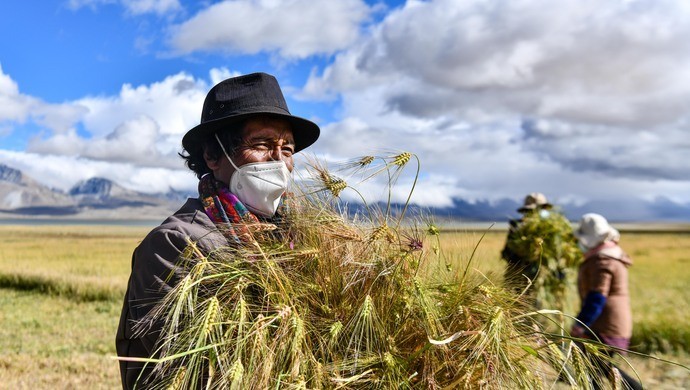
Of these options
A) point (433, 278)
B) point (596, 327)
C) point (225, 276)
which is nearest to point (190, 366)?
point (225, 276)

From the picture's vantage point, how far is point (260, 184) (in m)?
2.73

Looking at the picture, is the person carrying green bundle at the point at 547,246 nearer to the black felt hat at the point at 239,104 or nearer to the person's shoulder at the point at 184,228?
the black felt hat at the point at 239,104

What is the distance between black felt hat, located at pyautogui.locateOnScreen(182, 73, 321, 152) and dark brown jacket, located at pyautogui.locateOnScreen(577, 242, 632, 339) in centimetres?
477

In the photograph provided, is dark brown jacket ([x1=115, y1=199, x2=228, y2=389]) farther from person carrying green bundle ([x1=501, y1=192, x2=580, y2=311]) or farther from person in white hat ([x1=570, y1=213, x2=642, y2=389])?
person carrying green bundle ([x1=501, y1=192, x2=580, y2=311])

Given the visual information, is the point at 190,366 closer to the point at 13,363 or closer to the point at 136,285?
the point at 136,285

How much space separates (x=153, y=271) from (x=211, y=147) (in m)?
0.92

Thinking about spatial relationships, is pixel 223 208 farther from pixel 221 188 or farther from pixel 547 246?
pixel 547 246

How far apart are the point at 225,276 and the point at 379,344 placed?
0.59 m

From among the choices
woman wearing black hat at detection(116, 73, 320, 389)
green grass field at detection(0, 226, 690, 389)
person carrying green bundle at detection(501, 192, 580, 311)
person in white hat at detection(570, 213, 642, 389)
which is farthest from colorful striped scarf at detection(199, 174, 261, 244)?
person carrying green bundle at detection(501, 192, 580, 311)

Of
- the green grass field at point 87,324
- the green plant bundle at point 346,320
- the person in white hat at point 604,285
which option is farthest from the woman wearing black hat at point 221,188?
the person in white hat at point 604,285

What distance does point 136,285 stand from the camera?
8.23 ft

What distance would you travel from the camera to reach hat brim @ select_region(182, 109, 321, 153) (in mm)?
2967

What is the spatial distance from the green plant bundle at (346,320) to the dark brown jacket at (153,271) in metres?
0.11

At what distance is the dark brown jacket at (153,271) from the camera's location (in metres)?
2.31
